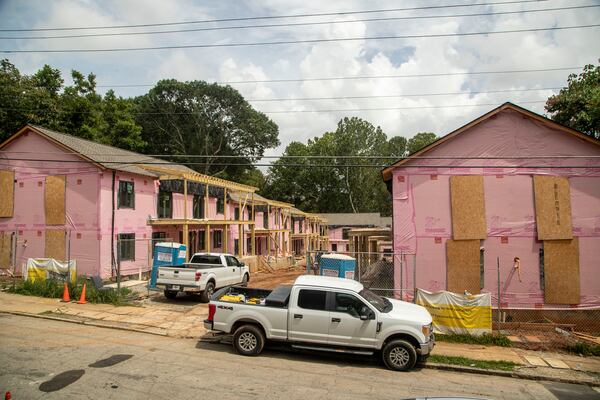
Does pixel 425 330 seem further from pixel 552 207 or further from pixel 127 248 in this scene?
pixel 127 248

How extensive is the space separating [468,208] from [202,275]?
33.8ft

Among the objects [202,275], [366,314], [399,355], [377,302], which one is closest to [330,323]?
[366,314]

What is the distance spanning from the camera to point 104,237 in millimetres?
21000

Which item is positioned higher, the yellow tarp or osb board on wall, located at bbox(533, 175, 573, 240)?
osb board on wall, located at bbox(533, 175, 573, 240)

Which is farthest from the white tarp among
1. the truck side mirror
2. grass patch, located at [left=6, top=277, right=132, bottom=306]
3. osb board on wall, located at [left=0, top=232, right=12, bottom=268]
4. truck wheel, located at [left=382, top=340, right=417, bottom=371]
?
truck wheel, located at [left=382, top=340, right=417, bottom=371]

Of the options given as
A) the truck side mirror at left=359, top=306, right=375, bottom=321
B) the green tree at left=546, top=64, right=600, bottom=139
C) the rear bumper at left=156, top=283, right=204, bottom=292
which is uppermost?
the green tree at left=546, top=64, right=600, bottom=139

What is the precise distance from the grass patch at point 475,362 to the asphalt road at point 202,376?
0.44 metres

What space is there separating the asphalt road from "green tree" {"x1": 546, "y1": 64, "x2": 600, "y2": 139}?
18.6 metres

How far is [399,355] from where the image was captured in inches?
377

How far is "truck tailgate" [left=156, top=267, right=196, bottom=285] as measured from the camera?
1591cm

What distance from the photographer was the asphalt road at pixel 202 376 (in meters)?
7.81

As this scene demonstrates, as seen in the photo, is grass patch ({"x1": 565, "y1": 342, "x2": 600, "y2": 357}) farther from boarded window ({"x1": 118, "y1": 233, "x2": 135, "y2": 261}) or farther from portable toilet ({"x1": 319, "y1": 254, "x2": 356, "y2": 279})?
boarded window ({"x1": 118, "y1": 233, "x2": 135, "y2": 261})

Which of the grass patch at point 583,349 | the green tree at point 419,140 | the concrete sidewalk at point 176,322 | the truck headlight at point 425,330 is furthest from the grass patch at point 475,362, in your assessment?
the green tree at point 419,140

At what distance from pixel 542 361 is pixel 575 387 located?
5.13 feet
